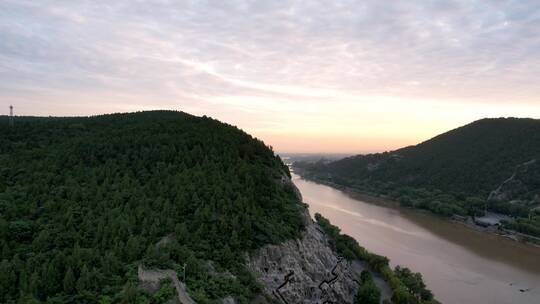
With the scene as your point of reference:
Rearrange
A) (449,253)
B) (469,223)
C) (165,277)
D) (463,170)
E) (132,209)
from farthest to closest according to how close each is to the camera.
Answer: (463,170) < (469,223) < (449,253) < (132,209) < (165,277)

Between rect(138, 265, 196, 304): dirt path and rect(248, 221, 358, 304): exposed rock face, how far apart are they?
5.61 metres

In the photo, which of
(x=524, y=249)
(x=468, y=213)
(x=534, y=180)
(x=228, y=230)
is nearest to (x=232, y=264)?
(x=228, y=230)

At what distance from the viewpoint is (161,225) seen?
17.8 metres

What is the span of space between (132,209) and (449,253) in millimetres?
35368

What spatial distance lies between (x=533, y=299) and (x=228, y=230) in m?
26.7

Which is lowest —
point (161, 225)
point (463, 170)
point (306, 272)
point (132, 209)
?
point (306, 272)

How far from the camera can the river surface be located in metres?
30.7

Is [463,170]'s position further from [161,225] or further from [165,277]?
[165,277]

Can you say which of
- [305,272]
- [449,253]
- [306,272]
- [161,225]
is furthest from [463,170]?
[161,225]

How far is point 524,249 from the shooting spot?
142 feet

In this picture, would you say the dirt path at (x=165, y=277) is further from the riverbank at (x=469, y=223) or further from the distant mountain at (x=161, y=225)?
the riverbank at (x=469, y=223)

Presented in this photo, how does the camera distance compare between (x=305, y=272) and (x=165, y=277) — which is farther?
(x=305, y=272)

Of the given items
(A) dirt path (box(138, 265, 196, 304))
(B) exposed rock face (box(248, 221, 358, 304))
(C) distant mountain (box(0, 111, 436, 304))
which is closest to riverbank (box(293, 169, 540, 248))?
(C) distant mountain (box(0, 111, 436, 304))

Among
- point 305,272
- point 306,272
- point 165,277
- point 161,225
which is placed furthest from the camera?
point 306,272
